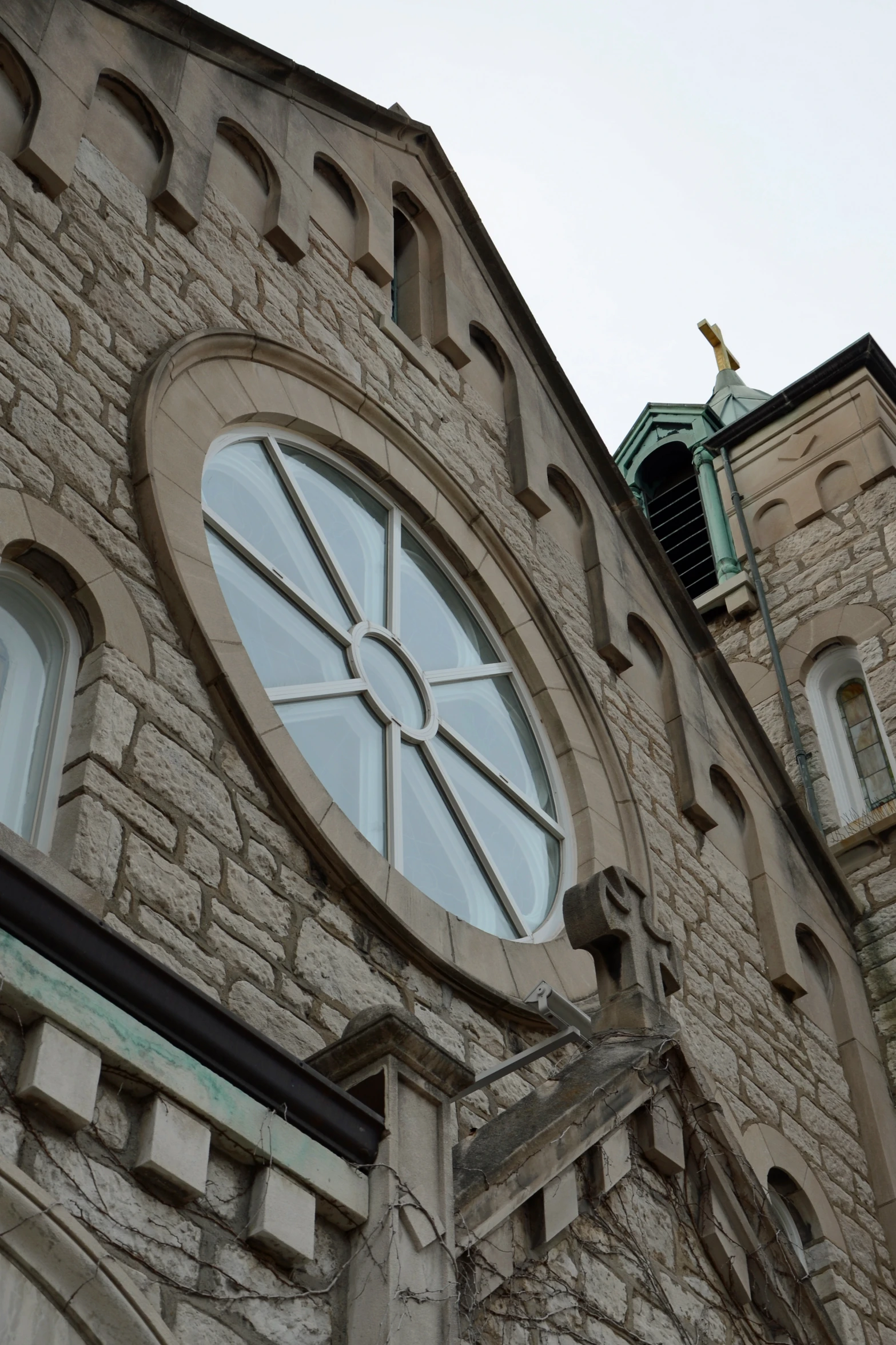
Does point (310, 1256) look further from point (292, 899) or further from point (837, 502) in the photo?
point (837, 502)

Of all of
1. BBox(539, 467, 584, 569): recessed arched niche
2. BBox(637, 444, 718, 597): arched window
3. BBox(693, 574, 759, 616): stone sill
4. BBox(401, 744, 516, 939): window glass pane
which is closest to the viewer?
BBox(401, 744, 516, 939): window glass pane

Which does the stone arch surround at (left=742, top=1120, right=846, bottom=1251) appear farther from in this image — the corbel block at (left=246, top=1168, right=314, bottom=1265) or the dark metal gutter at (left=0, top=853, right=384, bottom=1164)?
the corbel block at (left=246, top=1168, right=314, bottom=1265)

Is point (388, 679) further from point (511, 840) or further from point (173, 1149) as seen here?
point (173, 1149)

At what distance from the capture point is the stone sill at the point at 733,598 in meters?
12.8

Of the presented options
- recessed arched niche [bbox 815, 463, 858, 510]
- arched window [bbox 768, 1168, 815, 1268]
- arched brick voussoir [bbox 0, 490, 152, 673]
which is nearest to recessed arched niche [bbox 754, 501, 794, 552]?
recessed arched niche [bbox 815, 463, 858, 510]

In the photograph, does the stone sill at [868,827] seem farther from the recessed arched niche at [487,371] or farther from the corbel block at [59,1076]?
the corbel block at [59,1076]

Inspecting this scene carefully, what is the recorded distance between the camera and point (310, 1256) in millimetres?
3146

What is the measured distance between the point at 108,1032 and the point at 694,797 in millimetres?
5521

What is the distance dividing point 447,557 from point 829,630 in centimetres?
506

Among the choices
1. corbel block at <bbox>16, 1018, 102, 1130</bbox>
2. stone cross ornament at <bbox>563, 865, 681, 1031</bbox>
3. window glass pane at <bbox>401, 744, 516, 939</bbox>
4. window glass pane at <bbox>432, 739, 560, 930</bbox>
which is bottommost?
corbel block at <bbox>16, 1018, 102, 1130</bbox>

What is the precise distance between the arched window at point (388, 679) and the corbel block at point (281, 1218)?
105 inches

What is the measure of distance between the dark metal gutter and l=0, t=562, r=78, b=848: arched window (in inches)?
49.7

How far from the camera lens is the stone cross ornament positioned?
4.93 meters

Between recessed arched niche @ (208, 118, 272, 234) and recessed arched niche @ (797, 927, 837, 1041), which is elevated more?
recessed arched niche @ (208, 118, 272, 234)
